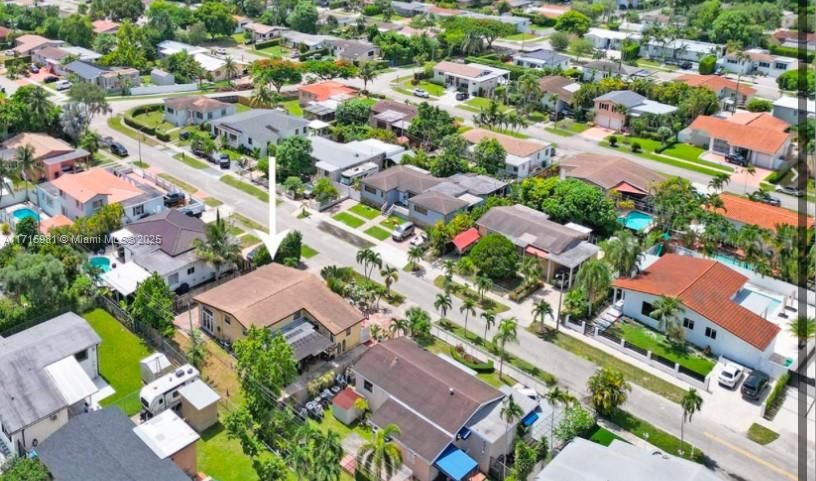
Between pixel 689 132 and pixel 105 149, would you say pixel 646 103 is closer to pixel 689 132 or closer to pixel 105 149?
pixel 689 132

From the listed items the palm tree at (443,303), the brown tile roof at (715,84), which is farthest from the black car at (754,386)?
the brown tile roof at (715,84)

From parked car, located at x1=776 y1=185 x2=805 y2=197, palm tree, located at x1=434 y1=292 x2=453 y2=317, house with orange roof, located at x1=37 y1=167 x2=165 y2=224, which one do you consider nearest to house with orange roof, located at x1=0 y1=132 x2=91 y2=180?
house with orange roof, located at x1=37 y1=167 x2=165 y2=224

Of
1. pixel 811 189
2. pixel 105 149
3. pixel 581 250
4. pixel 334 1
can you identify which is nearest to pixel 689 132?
pixel 581 250

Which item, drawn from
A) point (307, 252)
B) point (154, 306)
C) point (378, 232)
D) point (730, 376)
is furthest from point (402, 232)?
point (730, 376)

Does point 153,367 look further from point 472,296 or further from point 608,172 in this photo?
point 608,172

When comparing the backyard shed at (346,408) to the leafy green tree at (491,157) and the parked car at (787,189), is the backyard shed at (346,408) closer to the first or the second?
Answer: the leafy green tree at (491,157)

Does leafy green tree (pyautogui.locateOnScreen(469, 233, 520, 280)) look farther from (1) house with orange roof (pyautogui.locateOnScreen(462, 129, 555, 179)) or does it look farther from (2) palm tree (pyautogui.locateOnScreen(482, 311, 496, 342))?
(1) house with orange roof (pyautogui.locateOnScreen(462, 129, 555, 179))
